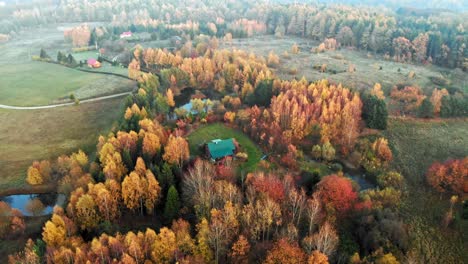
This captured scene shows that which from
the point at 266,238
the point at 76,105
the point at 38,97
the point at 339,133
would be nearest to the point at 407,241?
the point at 266,238

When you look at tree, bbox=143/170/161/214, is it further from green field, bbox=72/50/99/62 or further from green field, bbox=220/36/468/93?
green field, bbox=72/50/99/62

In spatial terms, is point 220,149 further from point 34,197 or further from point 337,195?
point 34,197

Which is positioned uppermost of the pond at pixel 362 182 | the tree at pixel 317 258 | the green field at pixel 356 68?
the green field at pixel 356 68

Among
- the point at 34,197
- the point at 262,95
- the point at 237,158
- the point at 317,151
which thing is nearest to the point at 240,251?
the point at 237,158

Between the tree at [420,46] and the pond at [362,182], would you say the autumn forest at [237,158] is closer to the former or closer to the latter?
the pond at [362,182]

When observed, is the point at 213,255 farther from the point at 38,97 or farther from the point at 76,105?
the point at 38,97

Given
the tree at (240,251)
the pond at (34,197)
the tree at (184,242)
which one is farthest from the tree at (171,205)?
the pond at (34,197)
